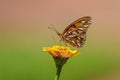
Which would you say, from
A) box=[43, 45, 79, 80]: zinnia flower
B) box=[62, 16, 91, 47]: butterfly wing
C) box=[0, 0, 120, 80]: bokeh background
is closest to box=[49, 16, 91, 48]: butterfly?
box=[62, 16, 91, 47]: butterfly wing

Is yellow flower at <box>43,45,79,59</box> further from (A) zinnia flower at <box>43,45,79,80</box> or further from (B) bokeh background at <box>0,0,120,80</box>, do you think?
(B) bokeh background at <box>0,0,120,80</box>

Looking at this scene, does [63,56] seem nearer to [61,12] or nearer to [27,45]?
[27,45]

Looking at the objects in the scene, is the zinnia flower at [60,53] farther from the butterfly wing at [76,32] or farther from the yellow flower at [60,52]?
the butterfly wing at [76,32]

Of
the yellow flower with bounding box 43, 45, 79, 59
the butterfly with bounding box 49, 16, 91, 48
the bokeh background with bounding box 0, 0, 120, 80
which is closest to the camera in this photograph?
the yellow flower with bounding box 43, 45, 79, 59

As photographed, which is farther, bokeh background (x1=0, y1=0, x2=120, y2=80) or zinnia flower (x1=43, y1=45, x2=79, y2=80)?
bokeh background (x1=0, y1=0, x2=120, y2=80)

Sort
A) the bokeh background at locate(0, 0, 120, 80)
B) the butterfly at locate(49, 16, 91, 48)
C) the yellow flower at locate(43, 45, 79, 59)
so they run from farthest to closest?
the bokeh background at locate(0, 0, 120, 80), the butterfly at locate(49, 16, 91, 48), the yellow flower at locate(43, 45, 79, 59)

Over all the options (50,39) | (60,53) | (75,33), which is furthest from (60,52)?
(50,39)

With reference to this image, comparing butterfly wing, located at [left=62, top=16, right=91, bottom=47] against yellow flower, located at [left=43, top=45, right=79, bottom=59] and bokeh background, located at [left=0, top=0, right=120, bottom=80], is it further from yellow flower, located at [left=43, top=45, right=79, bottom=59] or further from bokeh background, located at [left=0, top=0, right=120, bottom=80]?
bokeh background, located at [left=0, top=0, right=120, bottom=80]

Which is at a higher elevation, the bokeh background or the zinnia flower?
the zinnia flower
